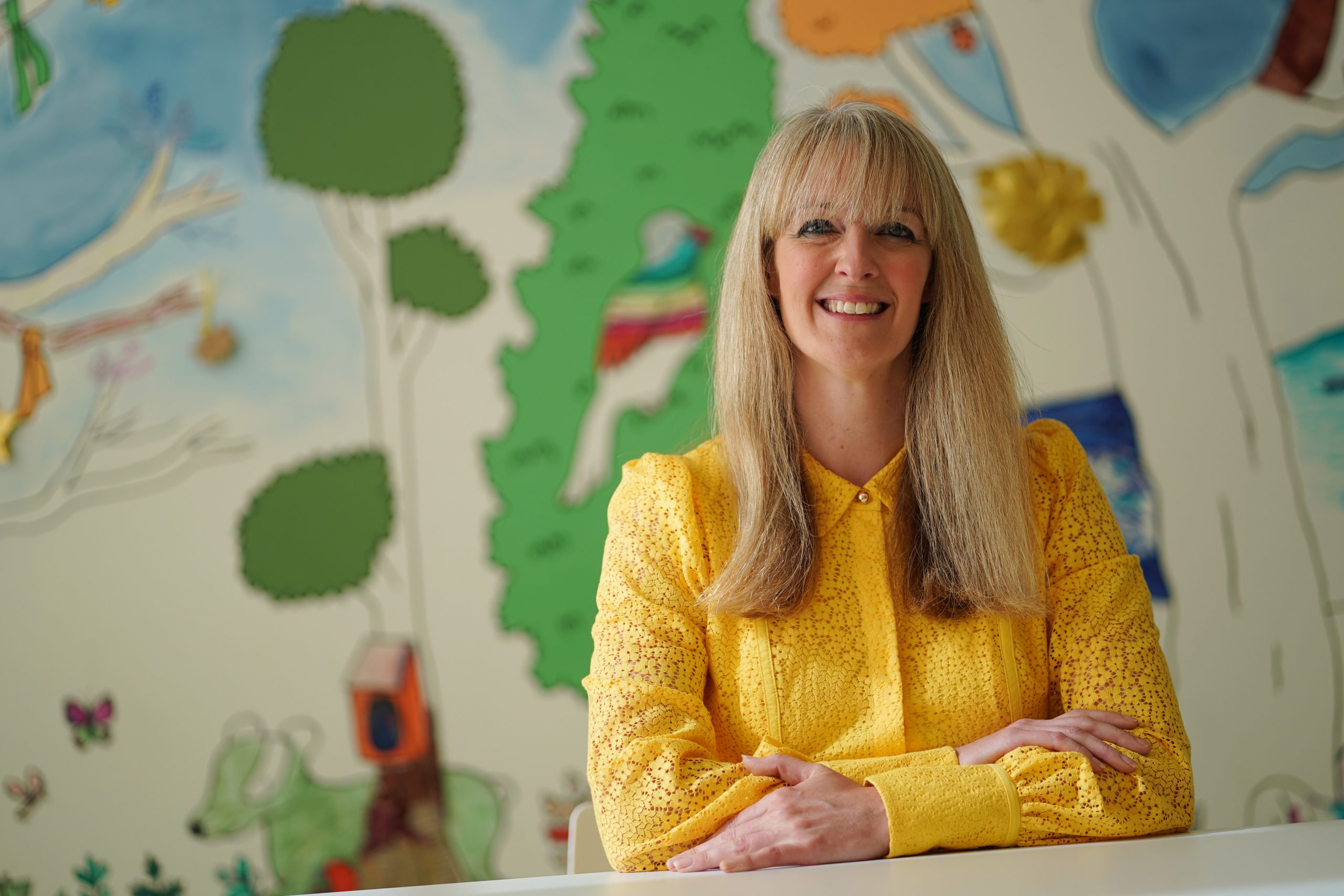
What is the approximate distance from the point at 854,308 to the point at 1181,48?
177 centimetres

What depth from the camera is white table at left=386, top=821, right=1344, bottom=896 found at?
3.03 feet

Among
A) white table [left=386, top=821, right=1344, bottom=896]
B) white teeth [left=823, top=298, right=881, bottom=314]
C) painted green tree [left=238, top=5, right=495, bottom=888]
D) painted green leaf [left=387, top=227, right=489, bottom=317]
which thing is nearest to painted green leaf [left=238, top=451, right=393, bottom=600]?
painted green tree [left=238, top=5, right=495, bottom=888]

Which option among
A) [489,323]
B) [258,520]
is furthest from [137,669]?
[489,323]

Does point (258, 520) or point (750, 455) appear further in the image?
point (258, 520)

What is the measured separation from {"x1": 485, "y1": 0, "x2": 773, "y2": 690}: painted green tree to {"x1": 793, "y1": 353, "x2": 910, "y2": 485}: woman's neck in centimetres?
110

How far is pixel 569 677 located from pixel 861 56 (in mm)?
1703

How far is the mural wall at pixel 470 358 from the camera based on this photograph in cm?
272

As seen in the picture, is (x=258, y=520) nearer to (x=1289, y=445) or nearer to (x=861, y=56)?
(x=861, y=56)

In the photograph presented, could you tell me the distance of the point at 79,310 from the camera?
2.77 meters

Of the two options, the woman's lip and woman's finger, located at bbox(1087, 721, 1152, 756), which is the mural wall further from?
woman's finger, located at bbox(1087, 721, 1152, 756)

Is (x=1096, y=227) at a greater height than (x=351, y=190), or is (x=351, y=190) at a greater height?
(x=351, y=190)

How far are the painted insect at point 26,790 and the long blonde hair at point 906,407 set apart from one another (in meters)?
2.03

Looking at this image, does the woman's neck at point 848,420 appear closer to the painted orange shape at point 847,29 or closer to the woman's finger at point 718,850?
the woman's finger at point 718,850

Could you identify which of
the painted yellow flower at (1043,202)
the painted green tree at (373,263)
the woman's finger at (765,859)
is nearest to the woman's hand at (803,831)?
the woman's finger at (765,859)
